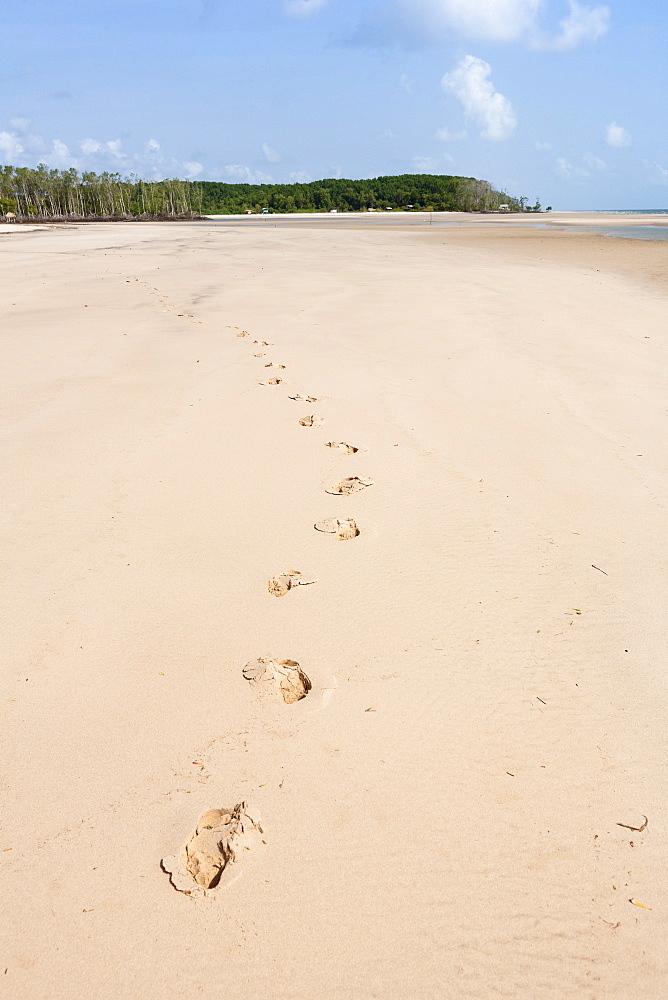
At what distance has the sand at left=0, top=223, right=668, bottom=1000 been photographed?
1497 millimetres

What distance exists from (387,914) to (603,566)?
190cm

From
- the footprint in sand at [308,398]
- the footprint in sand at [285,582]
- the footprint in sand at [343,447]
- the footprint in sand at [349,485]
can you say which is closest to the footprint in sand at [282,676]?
the footprint in sand at [285,582]

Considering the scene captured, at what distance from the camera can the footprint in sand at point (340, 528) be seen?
319 cm

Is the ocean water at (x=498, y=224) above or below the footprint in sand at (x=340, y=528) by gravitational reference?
above

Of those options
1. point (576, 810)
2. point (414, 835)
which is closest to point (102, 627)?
point (414, 835)

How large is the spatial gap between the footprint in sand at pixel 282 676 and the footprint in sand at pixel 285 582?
0.45 m

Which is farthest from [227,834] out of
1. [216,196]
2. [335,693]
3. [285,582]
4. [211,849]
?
[216,196]

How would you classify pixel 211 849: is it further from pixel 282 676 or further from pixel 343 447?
pixel 343 447

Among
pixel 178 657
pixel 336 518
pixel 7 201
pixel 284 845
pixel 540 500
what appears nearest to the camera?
pixel 284 845

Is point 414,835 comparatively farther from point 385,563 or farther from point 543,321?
point 543,321

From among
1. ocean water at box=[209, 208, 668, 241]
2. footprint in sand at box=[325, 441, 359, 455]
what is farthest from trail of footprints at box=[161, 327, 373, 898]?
ocean water at box=[209, 208, 668, 241]

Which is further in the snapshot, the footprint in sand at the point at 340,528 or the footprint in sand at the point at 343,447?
the footprint in sand at the point at 343,447

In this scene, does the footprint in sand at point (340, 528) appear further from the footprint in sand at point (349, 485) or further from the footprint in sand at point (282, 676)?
the footprint in sand at point (282, 676)

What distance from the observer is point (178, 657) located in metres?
2.37
